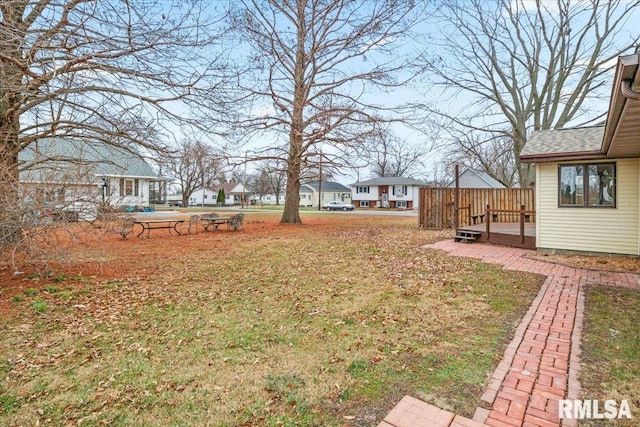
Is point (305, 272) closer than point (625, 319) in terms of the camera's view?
No

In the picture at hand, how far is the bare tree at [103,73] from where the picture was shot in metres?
5.15

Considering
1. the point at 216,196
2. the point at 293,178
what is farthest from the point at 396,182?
the point at 216,196

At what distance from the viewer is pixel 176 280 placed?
270 inches

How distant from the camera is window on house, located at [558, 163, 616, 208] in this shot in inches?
342

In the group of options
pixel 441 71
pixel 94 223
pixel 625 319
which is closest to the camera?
pixel 625 319

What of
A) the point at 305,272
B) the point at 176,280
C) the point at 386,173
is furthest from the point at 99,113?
the point at 386,173

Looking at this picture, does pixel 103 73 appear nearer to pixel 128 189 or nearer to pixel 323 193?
pixel 128 189

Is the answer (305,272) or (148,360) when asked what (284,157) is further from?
(148,360)

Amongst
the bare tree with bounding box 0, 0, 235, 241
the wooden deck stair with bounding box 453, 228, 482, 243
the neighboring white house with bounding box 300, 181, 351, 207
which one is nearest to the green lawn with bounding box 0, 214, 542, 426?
the bare tree with bounding box 0, 0, 235, 241

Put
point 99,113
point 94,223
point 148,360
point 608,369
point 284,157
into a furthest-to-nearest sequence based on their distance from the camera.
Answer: point 284,157
point 99,113
point 94,223
point 148,360
point 608,369

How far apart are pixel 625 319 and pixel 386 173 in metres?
57.3

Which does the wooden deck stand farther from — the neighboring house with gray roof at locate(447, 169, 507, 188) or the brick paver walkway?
the neighboring house with gray roof at locate(447, 169, 507, 188)
